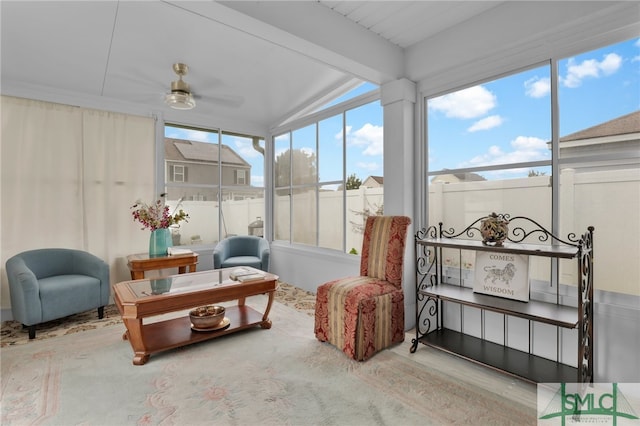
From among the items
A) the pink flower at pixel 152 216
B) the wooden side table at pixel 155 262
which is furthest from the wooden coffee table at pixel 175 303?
the pink flower at pixel 152 216

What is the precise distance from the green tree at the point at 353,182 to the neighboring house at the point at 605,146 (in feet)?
6.63

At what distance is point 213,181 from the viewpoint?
15.9ft

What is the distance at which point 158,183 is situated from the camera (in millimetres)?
4293

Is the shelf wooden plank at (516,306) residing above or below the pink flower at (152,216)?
below

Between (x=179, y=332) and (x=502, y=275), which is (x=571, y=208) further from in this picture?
(x=179, y=332)

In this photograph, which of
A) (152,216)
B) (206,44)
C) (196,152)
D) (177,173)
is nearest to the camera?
(206,44)

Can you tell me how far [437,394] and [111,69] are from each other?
4.08 m

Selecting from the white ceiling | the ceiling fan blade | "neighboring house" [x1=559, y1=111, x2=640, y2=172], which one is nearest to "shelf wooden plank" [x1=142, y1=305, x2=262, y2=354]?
the white ceiling

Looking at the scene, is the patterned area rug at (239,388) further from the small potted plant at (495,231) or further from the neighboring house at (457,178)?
the neighboring house at (457,178)

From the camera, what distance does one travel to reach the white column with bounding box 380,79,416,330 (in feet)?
9.86

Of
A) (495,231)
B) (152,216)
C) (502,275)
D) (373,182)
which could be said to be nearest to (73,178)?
(152,216)

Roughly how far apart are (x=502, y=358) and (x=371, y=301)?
99 cm

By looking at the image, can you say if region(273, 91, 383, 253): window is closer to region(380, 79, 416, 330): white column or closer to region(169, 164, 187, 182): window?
region(380, 79, 416, 330): white column

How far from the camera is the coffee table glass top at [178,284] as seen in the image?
8.30ft
